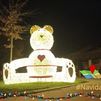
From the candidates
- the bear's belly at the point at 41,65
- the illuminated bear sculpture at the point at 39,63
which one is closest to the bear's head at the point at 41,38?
the illuminated bear sculpture at the point at 39,63

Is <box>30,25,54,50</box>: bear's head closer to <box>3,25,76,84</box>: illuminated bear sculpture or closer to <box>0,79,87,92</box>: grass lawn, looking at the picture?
<box>3,25,76,84</box>: illuminated bear sculpture

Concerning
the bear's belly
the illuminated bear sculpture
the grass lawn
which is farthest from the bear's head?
the grass lawn

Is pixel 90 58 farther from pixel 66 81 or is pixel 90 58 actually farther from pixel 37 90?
pixel 37 90

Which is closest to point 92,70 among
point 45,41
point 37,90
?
point 45,41

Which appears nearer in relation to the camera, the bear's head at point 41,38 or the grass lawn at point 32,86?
the grass lawn at point 32,86

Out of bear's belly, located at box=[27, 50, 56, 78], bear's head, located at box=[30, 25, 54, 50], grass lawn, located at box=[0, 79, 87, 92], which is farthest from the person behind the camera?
bear's head, located at box=[30, 25, 54, 50]

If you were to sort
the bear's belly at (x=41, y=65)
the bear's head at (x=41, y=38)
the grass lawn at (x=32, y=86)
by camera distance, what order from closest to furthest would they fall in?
1. the grass lawn at (x=32, y=86)
2. the bear's belly at (x=41, y=65)
3. the bear's head at (x=41, y=38)

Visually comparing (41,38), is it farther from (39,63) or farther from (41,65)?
(41,65)

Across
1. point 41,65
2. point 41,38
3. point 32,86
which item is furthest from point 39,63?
point 32,86

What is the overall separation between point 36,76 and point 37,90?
175 inches

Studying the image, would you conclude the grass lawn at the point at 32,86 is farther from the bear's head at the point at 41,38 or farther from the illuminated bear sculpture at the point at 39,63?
the bear's head at the point at 41,38

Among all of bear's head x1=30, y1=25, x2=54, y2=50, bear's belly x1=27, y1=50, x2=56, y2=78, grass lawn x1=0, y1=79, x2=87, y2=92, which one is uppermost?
bear's head x1=30, y1=25, x2=54, y2=50

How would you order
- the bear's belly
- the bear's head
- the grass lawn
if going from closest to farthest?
1. the grass lawn
2. the bear's belly
3. the bear's head

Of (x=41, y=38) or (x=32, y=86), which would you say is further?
(x=41, y=38)
